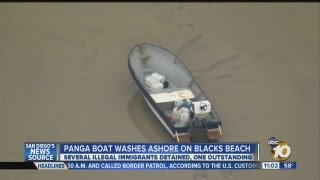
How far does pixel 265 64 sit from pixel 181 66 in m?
2.00

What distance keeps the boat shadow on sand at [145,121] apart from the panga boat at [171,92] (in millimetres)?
179

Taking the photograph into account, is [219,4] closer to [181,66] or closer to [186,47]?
[186,47]

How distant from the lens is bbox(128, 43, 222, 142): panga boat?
1005cm

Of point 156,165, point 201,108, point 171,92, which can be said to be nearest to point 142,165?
point 156,165

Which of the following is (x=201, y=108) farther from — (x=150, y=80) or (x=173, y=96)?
(x=150, y=80)

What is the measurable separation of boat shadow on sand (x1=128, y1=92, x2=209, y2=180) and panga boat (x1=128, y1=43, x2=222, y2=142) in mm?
179

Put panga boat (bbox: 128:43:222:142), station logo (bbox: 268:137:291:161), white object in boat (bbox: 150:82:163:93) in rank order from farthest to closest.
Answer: white object in boat (bbox: 150:82:163:93), panga boat (bbox: 128:43:222:142), station logo (bbox: 268:137:291:161)

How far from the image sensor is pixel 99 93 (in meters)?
11.4

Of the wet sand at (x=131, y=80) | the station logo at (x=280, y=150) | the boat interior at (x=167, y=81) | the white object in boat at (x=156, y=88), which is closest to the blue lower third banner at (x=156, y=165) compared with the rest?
the wet sand at (x=131, y=80)

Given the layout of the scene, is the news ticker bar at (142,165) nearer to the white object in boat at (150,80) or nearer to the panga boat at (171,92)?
the panga boat at (171,92)

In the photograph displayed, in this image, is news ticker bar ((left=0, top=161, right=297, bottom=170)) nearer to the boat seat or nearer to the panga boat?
the panga boat

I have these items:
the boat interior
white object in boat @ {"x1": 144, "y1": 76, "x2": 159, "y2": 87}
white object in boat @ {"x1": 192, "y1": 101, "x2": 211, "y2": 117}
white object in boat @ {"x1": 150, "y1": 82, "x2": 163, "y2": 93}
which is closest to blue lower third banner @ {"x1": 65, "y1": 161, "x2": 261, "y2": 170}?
the boat interior

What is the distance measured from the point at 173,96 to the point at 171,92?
8.3 inches

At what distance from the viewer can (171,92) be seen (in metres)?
10.9
